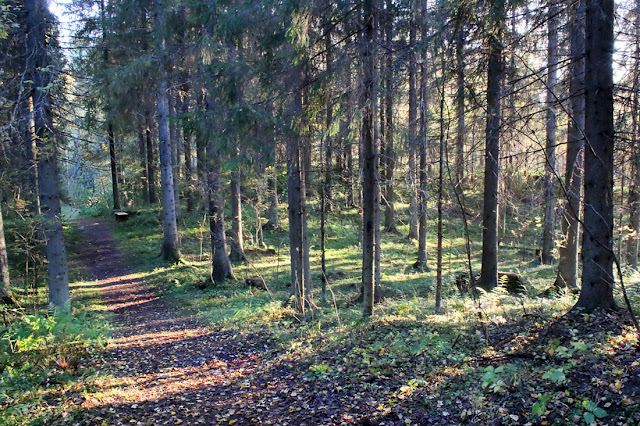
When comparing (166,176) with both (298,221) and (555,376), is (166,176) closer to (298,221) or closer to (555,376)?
(298,221)

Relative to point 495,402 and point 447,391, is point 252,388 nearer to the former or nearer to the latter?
point 447,391

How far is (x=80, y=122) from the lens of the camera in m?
8.95

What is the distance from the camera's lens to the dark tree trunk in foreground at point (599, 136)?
509 centimetres

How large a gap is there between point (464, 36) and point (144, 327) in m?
9.68

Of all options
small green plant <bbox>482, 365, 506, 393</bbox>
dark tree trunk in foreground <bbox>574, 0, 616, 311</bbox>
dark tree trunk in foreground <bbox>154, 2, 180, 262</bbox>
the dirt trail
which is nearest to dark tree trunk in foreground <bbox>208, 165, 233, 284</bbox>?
dark tree trunk in foreground <bbox>154, 2, 180, 262</bbox>

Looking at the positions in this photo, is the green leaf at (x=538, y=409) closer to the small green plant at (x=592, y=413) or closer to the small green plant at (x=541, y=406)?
the small green plant at (x=541, y=406)

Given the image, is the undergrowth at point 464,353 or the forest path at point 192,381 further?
the forest path at point 192,381

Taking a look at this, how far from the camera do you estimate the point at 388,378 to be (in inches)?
205

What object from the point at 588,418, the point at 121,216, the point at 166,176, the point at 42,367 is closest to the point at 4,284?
the point at 166,176

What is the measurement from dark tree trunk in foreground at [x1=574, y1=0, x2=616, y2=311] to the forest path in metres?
4.05

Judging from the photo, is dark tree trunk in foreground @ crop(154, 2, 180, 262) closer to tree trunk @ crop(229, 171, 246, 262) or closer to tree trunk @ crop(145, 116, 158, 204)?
tree trunk @ crop(229, 171, 246, 262)

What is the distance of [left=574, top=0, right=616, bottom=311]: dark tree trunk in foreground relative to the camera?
5.09 metres

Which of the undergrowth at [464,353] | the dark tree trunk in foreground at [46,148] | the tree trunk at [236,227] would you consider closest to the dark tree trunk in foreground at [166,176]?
the tree trunk at [236,227]

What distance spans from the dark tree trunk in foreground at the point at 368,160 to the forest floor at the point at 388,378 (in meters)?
0.97
